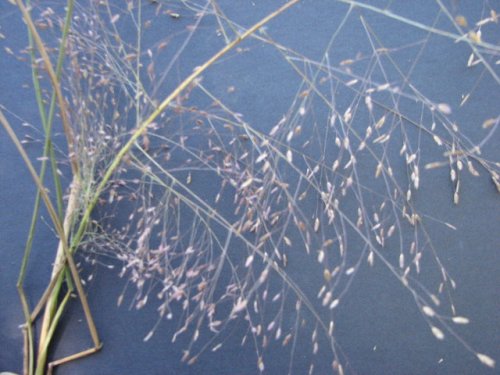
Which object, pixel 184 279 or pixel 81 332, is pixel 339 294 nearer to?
pixel 184 279

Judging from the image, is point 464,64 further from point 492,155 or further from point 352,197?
point 352,197

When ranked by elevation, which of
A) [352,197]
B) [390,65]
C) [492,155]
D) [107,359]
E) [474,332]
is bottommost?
[107,359]

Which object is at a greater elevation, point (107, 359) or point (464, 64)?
point (464, 64)

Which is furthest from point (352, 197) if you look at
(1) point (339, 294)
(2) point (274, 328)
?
(2) point (274, 328)

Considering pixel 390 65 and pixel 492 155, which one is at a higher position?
pixel 390 65

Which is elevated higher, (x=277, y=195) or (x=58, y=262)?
(x=277, y=195)

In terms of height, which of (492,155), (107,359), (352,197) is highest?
(492,155)

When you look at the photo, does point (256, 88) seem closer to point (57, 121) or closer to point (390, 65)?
point (390, 65)

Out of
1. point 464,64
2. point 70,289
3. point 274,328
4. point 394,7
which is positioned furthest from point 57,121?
point 464,64
